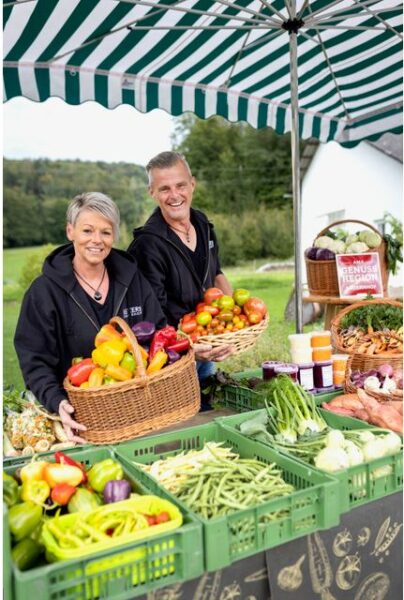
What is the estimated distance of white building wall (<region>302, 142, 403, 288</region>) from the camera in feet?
44.4

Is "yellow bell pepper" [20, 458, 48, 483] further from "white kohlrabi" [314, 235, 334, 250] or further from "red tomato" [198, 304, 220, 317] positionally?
"white kohlrabi" [314, 235, 334, 250]

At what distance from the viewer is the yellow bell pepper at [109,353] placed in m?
2.36

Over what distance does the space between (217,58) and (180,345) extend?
10.2 feet

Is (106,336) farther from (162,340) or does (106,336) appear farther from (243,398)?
(243,398)

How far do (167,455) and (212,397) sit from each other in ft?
2.40

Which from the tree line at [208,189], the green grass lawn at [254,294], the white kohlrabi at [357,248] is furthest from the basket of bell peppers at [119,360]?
the tree line at [208,189]

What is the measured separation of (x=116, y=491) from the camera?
191 cm

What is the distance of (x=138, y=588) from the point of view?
1.63 metres

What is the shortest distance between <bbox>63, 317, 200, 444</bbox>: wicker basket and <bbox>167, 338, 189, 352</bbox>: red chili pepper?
0.10 m

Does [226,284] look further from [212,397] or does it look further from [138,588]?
[138,588]

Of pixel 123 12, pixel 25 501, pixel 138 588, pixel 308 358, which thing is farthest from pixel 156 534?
pixel 123 12

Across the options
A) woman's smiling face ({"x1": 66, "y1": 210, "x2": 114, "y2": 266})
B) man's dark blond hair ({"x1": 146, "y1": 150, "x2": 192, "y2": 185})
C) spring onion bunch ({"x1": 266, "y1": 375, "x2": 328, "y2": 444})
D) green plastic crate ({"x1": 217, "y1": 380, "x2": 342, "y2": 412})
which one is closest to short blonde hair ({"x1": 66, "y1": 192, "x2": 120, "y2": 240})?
woman's smiling face ({"x1": 66, "y1": 210, "x2": 114, "y2": 266})

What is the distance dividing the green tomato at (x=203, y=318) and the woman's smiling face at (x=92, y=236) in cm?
61

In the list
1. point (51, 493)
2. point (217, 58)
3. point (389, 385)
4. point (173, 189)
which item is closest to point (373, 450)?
point (389, 385)
